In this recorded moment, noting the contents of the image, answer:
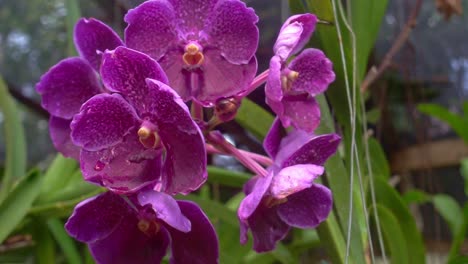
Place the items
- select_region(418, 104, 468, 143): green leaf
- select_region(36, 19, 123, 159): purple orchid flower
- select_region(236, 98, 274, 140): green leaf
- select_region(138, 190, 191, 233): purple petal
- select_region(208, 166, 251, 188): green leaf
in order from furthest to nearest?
select_region(418, 104, 468, 143): green leaf → select_region(208, 166, 251, 188): green leaf → select_region(236, 98, 274, 140): green leaf → select_region(36, 19, 123, 159): purple orchid flower → select_region(138, 190, 191, 233): purple petal

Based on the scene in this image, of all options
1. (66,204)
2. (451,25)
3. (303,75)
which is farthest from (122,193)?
(451,25)

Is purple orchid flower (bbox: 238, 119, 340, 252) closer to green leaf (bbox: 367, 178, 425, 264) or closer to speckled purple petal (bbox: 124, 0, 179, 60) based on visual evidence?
speckled purple petal (bbox: 124, 0, 179, 60)

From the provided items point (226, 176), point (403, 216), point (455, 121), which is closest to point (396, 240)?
point (403, 216)

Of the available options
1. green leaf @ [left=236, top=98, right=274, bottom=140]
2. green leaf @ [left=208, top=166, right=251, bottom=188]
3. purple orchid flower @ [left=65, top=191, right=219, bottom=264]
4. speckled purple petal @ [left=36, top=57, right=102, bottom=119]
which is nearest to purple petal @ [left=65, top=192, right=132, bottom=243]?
purple orchid flower @ [left=65, top=191, right=219, bottom=264]

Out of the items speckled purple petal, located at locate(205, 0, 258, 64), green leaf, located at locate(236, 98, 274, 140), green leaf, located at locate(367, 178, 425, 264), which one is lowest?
green leaf, located at locate(367, 178, 425, 264)

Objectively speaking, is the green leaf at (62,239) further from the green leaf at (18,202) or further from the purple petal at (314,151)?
the purple petal at (314,151)

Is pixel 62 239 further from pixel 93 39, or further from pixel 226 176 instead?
pixel 93 39

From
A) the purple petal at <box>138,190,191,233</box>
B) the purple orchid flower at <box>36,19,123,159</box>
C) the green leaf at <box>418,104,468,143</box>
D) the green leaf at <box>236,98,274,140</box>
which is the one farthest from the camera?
the green leaf at <box>418,104,468,143</box>

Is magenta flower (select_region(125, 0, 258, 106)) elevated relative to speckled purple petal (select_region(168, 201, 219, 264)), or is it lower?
elevated
